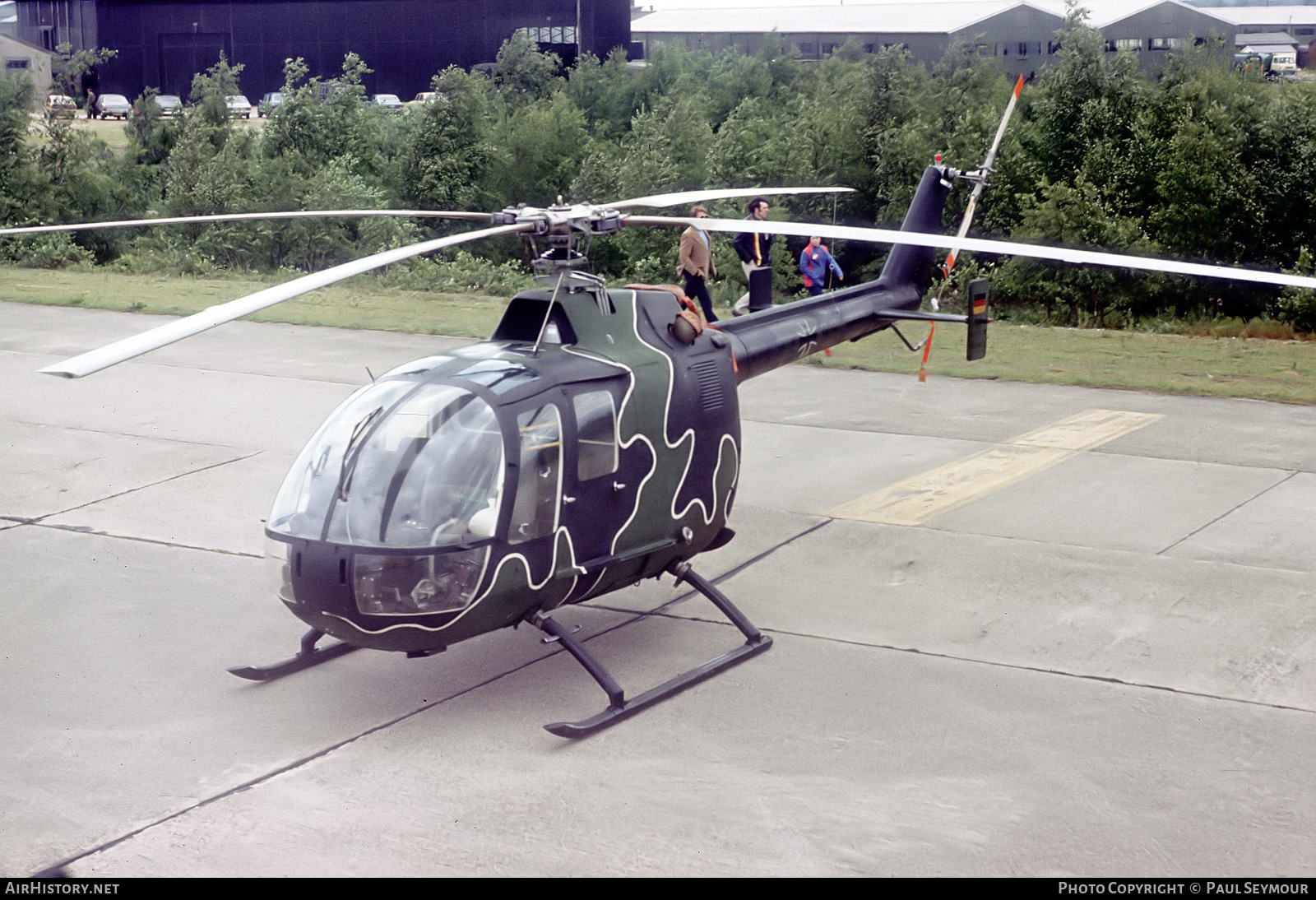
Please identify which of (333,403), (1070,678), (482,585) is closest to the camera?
(482,585)

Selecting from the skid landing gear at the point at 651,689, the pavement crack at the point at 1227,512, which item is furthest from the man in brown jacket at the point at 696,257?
the skid landing gear at the point at 651,689

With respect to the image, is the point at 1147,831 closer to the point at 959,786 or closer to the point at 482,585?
the point at 959,786

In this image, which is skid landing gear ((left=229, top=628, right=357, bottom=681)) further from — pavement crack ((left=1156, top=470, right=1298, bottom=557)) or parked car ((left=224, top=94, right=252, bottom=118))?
parked car ((left=224, top=94, right=252, bottom=118))

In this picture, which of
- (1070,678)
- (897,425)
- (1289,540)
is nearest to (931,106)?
(897,425)

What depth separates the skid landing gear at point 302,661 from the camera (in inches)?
266

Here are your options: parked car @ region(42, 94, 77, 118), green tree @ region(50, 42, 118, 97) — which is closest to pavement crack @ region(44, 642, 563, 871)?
parked car @ region(42, 94, 77, 118)

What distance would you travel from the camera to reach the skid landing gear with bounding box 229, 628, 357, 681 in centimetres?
675

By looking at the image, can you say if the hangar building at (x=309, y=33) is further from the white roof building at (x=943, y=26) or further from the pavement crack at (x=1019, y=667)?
the pavement crack at (x=1019, y=667)

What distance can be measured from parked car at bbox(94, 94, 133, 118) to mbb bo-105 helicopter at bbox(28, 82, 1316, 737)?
5163 cm

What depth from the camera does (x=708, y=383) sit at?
281 inches

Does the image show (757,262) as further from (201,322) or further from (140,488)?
(201,322)

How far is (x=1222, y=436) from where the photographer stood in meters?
11.7

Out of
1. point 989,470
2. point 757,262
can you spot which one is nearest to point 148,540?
point 989,470
